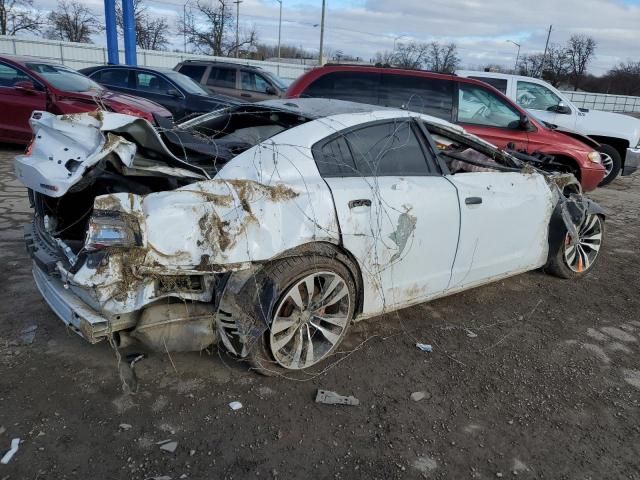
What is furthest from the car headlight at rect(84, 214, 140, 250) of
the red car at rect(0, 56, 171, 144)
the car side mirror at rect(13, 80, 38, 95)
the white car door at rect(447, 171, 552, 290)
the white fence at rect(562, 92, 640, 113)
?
the white fence at rect(562, 92, 640, 113)

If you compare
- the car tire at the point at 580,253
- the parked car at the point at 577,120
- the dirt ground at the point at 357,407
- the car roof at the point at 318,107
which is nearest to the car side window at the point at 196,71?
the parked car at the point at 577,120

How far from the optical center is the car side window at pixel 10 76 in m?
8.86

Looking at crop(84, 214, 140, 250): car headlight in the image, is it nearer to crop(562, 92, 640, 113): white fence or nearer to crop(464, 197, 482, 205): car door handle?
crop(464, 197, 482, 205): car door handle

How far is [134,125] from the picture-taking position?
297 centimetres

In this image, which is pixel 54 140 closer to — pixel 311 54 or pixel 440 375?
pixel 440 375

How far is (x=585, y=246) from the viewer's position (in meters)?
5.25

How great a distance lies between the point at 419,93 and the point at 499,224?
140 inches

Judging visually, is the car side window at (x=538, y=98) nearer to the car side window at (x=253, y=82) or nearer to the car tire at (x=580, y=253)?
the car tire at (x=580, y=253)

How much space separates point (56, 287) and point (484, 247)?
3.02m

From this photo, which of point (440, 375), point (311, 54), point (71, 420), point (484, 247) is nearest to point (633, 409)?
point (440, 375)

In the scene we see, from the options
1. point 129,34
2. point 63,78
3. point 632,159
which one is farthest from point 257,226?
point 129,34

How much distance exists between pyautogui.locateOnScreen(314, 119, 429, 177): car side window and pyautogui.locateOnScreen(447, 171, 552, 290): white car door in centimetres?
36

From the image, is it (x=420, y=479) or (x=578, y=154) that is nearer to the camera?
(x=420, y=479)

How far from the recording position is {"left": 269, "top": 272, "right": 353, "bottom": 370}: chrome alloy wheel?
306 centimetres
